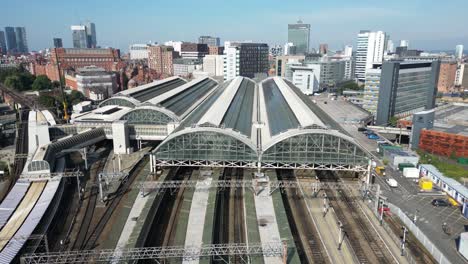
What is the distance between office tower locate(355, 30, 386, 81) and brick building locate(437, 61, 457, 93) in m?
38.6

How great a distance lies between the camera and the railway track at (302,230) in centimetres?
2952

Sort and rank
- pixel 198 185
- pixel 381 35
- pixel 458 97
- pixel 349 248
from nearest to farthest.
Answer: pixel 349 248
pixel 198 185
pixel 458 97
pixel 381 35

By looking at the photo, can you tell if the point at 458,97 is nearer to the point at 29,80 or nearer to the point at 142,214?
the point at 142,214

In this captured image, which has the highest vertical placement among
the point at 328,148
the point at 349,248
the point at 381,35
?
the point at 381,35

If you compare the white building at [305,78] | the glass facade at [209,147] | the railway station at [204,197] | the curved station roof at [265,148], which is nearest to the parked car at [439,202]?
the railway station at [204,197]

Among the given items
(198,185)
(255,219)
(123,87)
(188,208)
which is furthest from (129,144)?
(123,87)

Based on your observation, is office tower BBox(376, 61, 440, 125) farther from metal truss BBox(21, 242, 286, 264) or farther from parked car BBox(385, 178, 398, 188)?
metal truss BBox(21, 242, 286, 264)

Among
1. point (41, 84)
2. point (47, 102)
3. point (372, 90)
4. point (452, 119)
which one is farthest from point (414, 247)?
point (41, 84)

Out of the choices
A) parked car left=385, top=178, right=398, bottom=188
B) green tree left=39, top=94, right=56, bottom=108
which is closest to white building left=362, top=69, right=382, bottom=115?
parked car left=385, top=178, right=398, bottom=188

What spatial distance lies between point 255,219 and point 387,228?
13.6 meters

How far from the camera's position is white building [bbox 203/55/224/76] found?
490ft

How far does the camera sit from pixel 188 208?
3588 cm

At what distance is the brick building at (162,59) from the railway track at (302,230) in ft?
485

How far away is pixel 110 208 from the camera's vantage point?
36031 millimetres
